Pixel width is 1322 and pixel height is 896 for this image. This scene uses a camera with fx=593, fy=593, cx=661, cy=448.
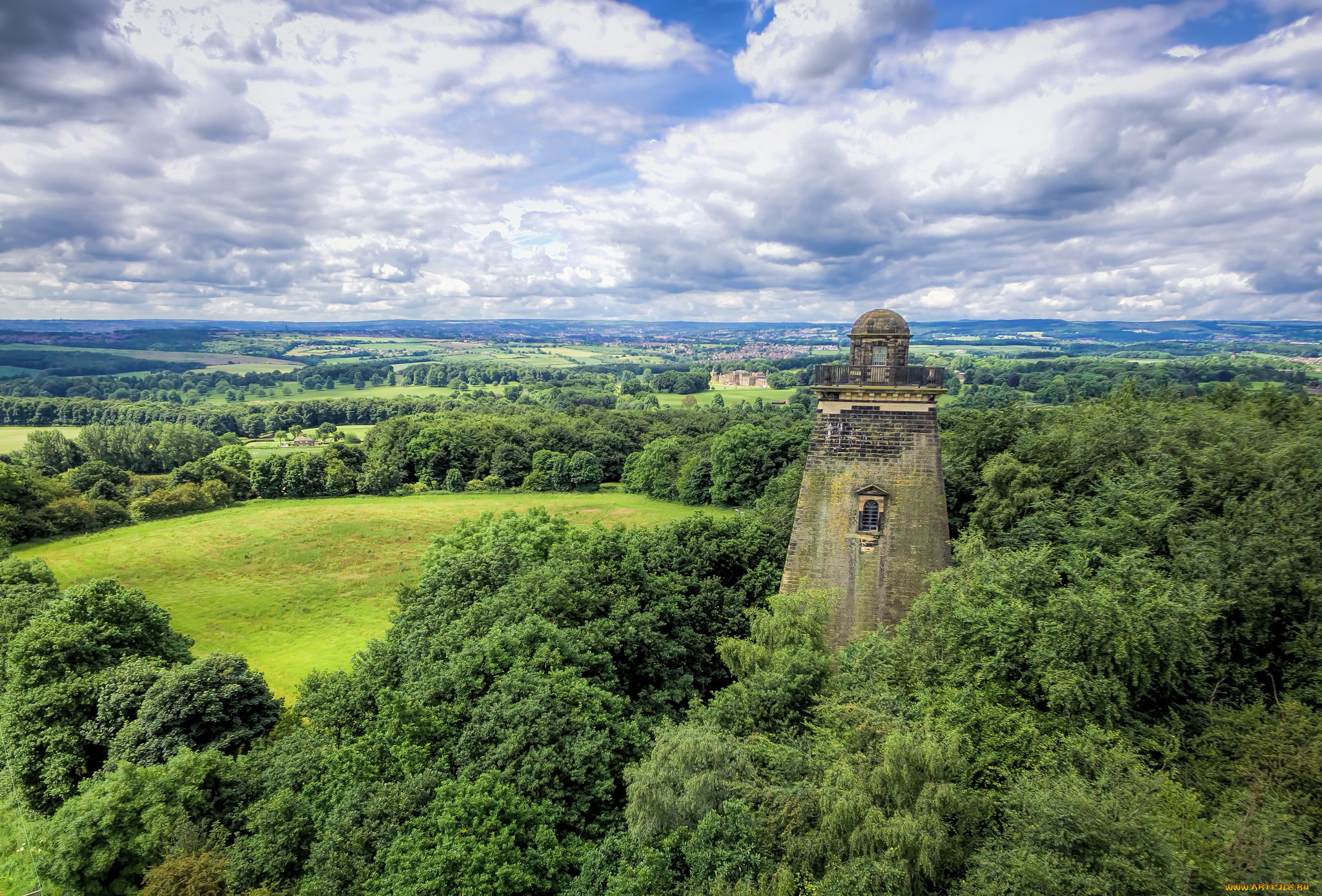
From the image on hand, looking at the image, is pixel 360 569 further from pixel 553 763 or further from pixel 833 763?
pixel 833 763

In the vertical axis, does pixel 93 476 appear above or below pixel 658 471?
above

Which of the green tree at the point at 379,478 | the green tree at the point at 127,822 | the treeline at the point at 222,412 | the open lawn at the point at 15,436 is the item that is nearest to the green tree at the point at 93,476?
the open lawn at the point at 15,436

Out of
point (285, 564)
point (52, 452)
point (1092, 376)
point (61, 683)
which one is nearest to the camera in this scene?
point (61, 683)

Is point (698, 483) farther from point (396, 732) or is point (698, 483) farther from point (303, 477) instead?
point (396, 732)

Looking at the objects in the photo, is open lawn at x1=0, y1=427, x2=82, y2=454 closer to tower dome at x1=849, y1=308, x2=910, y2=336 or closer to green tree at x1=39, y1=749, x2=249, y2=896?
green tree at x1=39, y1=749, x2=249, y2=896

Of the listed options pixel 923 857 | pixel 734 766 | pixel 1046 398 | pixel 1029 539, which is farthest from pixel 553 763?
pixel 1046 398

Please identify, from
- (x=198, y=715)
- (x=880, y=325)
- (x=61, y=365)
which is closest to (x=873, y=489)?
(x=880, y=325)

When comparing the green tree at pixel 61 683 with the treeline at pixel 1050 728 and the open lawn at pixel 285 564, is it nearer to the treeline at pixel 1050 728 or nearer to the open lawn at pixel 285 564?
the open lawn at pixel 285 564

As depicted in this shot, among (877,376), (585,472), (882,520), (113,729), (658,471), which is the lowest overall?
(585,472)
